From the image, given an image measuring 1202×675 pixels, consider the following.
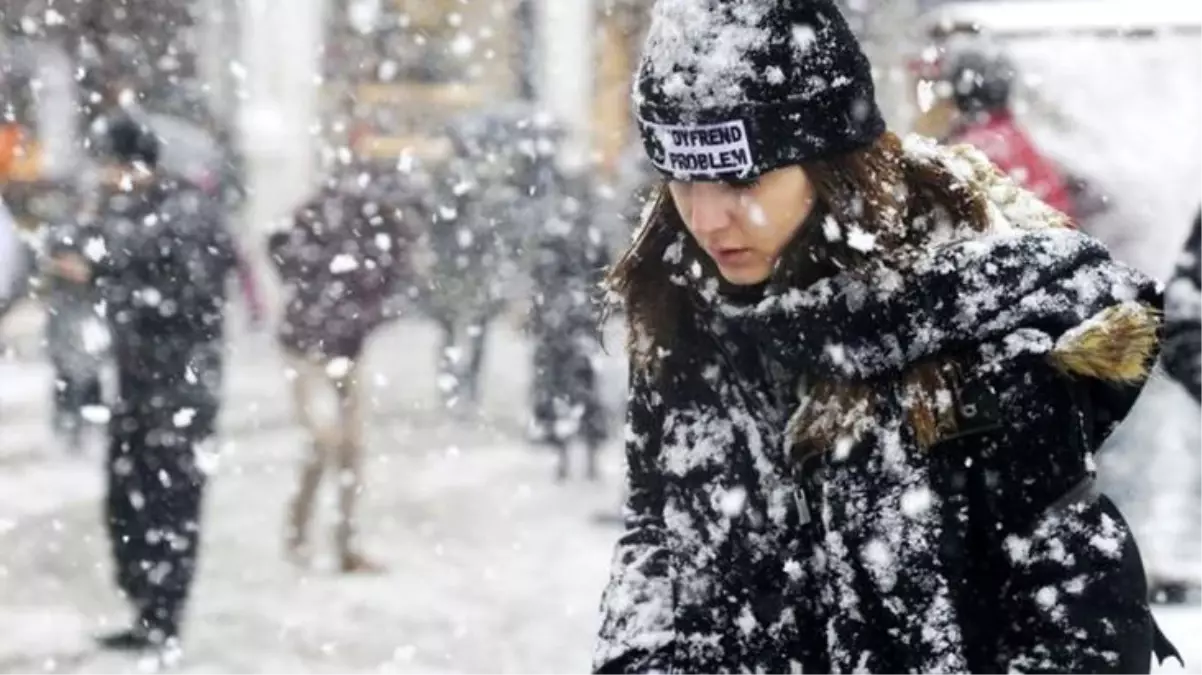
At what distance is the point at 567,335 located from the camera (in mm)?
8672

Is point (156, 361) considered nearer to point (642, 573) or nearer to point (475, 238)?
point (642, 573)

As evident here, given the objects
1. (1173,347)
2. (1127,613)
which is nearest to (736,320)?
(1127,613)

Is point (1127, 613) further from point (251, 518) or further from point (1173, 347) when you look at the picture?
point (251, 518)

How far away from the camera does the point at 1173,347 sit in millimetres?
3645

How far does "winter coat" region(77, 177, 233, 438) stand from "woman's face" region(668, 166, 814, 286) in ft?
14.0

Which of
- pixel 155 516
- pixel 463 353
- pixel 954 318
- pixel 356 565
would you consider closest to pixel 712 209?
pixel 954 318

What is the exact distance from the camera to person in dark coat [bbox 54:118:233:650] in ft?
19.2

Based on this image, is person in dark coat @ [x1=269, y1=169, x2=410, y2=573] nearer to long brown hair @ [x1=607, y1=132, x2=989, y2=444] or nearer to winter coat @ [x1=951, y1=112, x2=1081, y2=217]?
winter coat @ [x1=951, y1=112, x2=1081, y2=217]

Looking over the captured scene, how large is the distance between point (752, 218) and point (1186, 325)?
2.09 m

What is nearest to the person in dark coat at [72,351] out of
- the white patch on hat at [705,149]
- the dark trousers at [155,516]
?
the dark trousers at [155,516]

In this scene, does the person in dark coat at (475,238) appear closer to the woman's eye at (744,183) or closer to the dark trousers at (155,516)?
the dark trousers at (155,516)

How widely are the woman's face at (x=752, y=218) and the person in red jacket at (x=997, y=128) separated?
3255 millimetres

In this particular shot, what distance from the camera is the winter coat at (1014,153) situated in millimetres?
5066

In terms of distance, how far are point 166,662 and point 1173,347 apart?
12.2 feet
